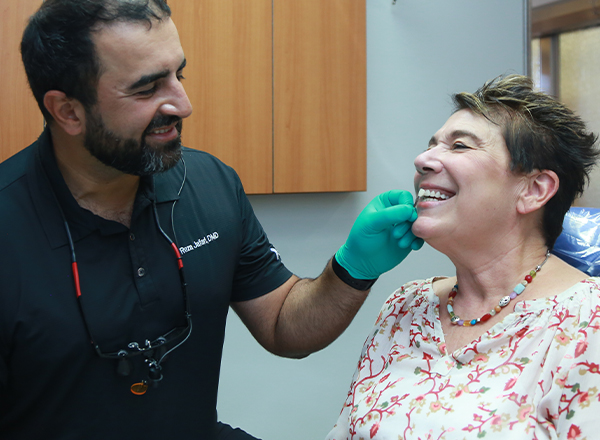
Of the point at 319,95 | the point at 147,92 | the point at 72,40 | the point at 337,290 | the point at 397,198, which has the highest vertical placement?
the point at 319,95

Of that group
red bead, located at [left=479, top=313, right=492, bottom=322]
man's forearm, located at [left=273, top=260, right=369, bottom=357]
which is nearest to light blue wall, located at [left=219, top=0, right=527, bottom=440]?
man's forearm, located at [left=273, top=260, right=369, bottom=357]

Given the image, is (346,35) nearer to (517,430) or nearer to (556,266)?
(556,266)

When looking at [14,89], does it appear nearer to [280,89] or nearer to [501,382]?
[280,89]

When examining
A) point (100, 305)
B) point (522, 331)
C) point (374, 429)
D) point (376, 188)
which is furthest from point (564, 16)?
point (100, 305)

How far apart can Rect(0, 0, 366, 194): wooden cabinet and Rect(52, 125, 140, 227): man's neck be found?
0.66 meters

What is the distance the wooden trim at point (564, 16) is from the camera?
8.69ft

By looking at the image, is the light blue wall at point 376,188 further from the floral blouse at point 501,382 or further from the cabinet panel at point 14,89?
the floral blouse at point 501,382

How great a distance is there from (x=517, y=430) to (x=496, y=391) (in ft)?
0.26

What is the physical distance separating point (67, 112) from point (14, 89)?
2.37ft

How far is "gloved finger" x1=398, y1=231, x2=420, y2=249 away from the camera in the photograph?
1328 millimetres

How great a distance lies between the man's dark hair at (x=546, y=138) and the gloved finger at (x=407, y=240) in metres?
0.30

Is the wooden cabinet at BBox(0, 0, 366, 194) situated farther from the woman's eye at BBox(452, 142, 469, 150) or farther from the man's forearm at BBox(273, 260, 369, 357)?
the woman's eye at BBox(452, 142, 469, 150)

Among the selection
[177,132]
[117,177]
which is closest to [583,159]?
[177,132]

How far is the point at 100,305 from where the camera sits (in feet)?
3.92
